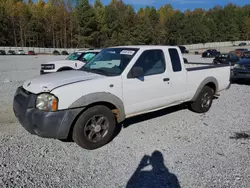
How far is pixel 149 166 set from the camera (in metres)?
3.13

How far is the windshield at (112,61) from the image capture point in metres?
3.88

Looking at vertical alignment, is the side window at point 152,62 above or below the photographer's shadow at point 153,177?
above

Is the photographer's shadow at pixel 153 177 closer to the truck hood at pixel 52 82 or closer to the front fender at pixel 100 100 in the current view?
the front fender at pixel 100 100

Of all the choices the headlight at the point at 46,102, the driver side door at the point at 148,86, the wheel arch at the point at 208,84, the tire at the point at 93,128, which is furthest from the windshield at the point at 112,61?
the wheel arch at the point at 208,84

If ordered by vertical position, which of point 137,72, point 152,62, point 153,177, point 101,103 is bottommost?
point 153,177

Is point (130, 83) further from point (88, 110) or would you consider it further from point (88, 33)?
point (88, 33)

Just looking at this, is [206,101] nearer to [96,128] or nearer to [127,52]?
[127,52]

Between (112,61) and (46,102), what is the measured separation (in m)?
1.65

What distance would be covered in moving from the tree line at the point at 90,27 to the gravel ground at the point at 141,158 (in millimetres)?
61260

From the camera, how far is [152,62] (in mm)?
4262

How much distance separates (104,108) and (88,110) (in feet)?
1.00

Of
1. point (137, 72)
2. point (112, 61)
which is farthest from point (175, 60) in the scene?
point (112, 61)

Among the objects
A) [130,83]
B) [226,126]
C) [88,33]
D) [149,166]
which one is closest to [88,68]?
[130,83]

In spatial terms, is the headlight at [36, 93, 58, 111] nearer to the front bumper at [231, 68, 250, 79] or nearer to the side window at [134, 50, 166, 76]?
the side window at [134, 50, 166, 76]
